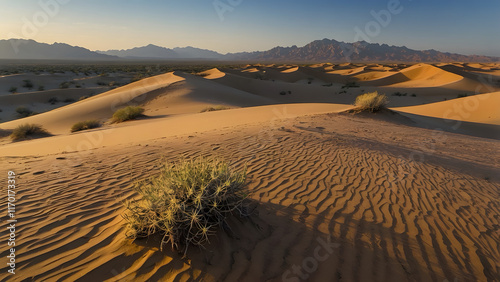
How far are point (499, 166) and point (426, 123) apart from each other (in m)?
7.54

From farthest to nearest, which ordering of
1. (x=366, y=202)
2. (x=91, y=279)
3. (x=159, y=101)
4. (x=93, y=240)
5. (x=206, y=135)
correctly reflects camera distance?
(x=159, y=101), (x=206, y=135), (x=366, y=202), (x=93, y=240), (x=91, y=279)

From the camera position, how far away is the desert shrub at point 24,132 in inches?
457

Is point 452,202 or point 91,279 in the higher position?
point 91,279

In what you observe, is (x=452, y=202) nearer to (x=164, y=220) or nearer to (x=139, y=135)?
(x=164, y=220)

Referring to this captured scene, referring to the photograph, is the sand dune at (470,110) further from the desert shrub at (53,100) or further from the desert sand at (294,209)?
the desert shrub at (53,100)

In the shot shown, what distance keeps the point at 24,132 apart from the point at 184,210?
12.9 metres

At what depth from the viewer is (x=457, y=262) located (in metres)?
3.15

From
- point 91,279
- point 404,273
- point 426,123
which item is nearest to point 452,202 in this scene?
point 404,273

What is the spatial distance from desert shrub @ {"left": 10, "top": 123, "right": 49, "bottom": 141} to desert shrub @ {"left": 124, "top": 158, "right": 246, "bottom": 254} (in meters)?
12.2

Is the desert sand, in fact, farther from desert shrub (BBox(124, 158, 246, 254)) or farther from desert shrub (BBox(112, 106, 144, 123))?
desert shrub (BBox(112, 106, 144, 123))

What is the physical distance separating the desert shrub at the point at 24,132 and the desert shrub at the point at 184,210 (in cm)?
1216

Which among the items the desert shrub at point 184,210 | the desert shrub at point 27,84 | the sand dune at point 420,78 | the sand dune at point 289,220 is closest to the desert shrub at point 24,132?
the sand dune at point 289,220

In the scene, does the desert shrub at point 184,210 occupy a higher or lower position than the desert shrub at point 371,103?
higher

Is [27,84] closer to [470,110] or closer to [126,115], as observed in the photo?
[126,115]
